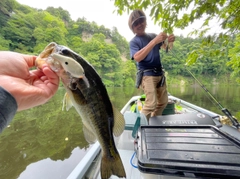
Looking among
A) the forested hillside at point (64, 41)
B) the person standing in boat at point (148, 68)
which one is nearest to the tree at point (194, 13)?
the person standing in boat at point (148, 68)

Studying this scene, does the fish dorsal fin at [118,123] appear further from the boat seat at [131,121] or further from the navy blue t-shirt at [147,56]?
the navy blue t-shirt at [147,56]

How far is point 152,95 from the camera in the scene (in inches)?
79.4

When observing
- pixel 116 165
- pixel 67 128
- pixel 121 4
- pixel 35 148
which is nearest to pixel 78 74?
pixel 116 165

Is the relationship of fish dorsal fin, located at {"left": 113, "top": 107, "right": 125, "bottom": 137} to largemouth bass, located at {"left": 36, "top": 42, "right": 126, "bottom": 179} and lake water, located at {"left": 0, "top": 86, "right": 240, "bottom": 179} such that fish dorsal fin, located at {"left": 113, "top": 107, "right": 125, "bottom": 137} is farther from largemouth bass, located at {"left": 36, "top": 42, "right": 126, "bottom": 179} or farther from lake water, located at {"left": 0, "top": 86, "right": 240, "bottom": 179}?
lake water, located at {"left": 0, "top": 86, "right": 240, "bottom": 179}

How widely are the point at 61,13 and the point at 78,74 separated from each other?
34.6 m

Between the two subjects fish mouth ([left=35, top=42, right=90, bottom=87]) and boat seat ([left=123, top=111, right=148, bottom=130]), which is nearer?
fish mouth ([left=35, top=42, right=90, bottom=87])

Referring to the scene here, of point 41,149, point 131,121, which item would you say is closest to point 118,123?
point 131,121

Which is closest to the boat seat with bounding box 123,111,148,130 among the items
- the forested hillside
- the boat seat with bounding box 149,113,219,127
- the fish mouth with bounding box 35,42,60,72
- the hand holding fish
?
the boat seat with bounding box 149,113,219,127

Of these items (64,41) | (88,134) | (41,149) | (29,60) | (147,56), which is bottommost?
(41,149)

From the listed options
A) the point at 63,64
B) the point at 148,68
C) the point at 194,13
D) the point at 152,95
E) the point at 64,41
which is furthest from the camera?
the point at 64,41

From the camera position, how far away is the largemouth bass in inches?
25.9

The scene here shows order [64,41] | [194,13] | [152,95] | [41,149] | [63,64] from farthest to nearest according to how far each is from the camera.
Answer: [64,41], [41,149], [152,95], [194,13], [63,64]

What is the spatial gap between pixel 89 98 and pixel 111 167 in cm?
42

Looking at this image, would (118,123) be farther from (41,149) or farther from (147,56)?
(41,149)
